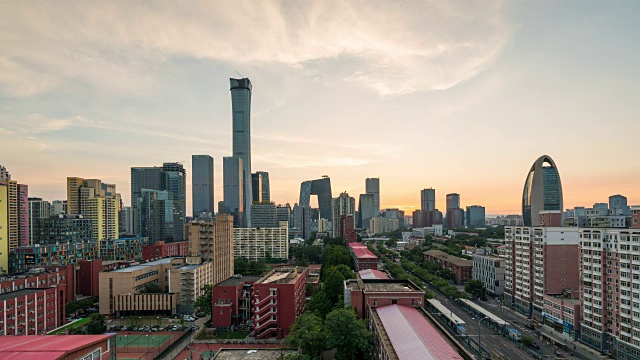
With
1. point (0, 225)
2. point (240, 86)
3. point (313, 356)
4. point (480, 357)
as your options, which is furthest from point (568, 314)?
point (240, 86)

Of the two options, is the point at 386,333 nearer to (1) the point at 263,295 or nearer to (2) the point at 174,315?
(1) the point at 263,295

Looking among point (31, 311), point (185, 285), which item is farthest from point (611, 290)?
point (31, 311)

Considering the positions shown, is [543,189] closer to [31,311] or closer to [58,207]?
[31,311]

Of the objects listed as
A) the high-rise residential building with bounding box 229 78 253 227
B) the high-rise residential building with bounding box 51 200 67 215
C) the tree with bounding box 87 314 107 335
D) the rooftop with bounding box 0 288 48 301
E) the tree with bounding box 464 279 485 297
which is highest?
the high-rise residential building with bounding box 229 78 253 227

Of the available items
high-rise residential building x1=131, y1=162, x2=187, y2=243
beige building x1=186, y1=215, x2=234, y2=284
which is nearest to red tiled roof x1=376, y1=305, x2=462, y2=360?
beige building x1=186, y1=215, x2=234, y2=284

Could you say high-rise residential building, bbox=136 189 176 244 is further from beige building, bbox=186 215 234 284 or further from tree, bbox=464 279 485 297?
tree, bbox=464 279 485 297
